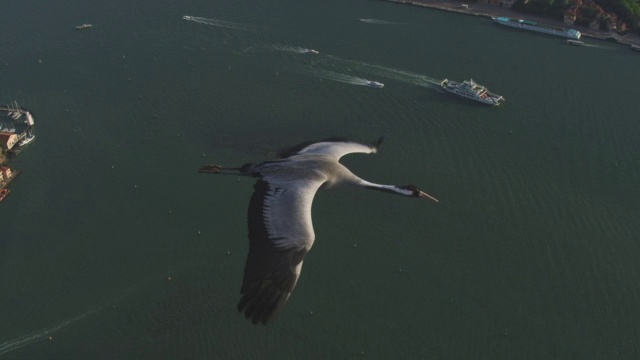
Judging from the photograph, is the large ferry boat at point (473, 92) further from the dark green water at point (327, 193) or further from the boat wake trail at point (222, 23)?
the boat wake trail at point (222, 23)

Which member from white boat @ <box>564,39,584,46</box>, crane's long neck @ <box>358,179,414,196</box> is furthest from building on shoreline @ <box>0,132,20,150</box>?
white boat @ <box>564,39,584,46</box>

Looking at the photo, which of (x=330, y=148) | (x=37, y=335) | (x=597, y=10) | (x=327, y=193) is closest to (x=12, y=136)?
(x=37, y=335)

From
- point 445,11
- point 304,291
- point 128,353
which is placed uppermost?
point 445,11

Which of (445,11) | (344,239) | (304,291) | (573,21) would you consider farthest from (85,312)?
(573,21)

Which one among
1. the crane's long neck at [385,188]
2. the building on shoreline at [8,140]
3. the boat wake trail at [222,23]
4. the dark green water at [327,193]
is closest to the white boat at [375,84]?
the dark green water at [327,193]

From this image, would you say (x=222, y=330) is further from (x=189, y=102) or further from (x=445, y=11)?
(x=445, y=11)

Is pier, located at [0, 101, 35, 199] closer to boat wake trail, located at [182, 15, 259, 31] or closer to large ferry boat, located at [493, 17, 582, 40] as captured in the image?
boat wake trail, located at [182, 15, 259, 31]
